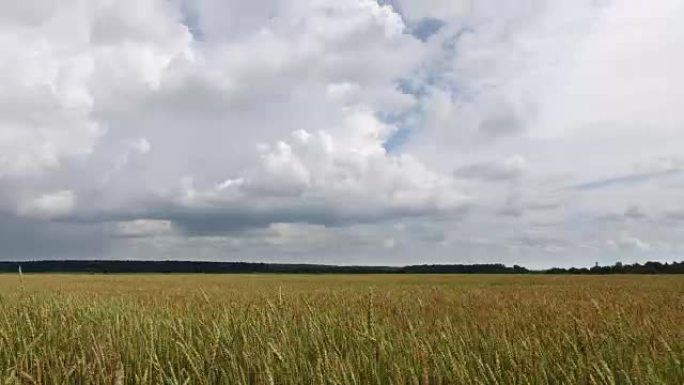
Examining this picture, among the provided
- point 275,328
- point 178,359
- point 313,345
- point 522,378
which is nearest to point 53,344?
point 178,359

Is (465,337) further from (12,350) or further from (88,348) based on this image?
(12,350)

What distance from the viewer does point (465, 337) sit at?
17.1ft

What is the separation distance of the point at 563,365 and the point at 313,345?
5.65 feet

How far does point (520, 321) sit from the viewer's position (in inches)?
292

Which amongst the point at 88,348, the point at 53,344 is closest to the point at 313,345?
the point at 88,348

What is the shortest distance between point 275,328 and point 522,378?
104 inches

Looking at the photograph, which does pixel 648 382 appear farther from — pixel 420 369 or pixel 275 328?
pixel 275 328

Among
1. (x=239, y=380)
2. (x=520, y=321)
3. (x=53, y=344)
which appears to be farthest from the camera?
(x=520, y=321)

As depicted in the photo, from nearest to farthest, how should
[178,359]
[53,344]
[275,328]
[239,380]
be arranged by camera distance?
1. [239,380]
2. [178,359]
3. [53,344]
4. [275,328]

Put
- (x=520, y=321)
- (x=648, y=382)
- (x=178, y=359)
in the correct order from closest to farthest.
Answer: (x=648, y=382) < (x=178, y=359) < (x=520, y=321)

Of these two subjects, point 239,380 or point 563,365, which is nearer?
point 239,380

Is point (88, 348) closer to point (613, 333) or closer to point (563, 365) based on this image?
point (563, 365)

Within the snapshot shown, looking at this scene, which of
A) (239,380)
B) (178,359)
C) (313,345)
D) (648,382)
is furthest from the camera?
(313,345)

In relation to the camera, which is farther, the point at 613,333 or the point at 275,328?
the point at 275,328
